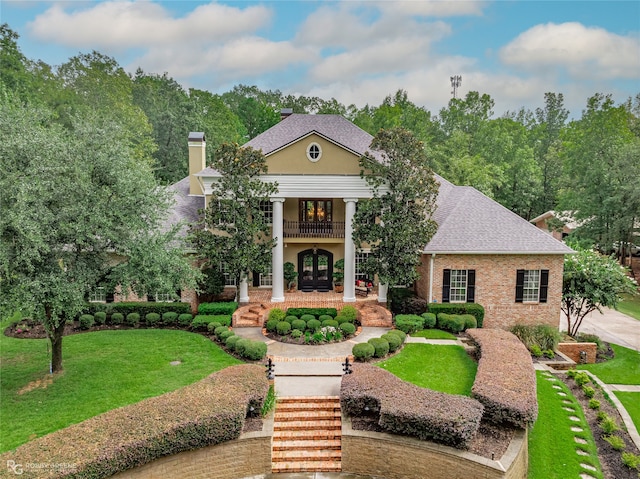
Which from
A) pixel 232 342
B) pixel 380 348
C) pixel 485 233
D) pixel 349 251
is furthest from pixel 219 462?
pixel 485 233

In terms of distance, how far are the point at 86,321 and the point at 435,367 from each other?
49.4 ft

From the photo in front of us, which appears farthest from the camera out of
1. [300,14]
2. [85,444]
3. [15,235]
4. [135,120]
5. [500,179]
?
[500,179]

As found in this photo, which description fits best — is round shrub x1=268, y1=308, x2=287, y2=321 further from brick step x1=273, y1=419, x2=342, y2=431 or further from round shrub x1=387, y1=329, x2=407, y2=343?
brick step x1=273, y1=419, x2=342, y2=431

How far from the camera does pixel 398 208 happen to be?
68.2 feet

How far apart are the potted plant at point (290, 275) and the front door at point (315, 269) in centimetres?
45

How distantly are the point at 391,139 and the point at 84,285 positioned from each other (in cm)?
1405

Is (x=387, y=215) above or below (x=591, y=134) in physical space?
below

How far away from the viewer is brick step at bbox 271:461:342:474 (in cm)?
1111

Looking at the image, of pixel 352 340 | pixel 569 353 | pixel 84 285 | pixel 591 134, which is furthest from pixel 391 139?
pixel 591 134

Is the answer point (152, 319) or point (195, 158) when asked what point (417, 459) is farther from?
point (195, 158)

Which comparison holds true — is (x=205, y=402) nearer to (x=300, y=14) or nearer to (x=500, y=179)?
(x=300, y=14)

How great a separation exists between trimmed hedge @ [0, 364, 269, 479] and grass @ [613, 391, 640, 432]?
1173 cm

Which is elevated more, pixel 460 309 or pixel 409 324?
pixel 460 309

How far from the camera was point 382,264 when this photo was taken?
2097 cm
